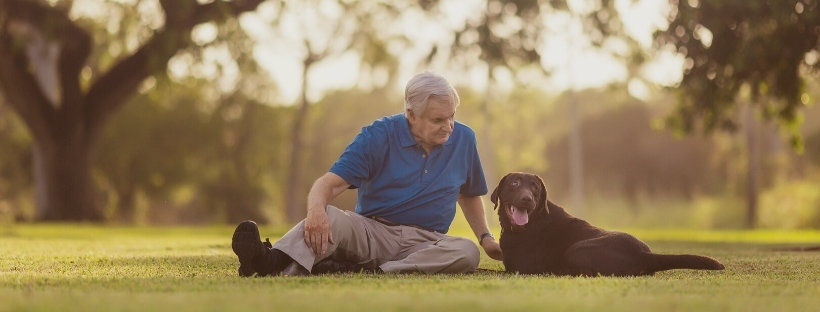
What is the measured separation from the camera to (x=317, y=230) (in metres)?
7.24

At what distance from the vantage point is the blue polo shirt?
7805mm

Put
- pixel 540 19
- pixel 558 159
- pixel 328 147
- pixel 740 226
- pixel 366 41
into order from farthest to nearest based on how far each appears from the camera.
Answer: pixel 558 159 → pixel 328 147 → pixel 366 41 → pixel 740 226 → pixel 540 19

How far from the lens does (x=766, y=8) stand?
16656 millimetres

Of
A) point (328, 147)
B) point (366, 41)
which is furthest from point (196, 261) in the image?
point (328, 147)

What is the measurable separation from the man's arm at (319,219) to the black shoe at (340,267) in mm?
262

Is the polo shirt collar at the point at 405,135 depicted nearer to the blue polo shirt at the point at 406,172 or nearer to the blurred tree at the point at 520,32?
the blue polo shirt at the point at 406,172

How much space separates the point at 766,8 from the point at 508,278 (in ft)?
35.3

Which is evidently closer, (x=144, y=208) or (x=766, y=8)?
(x=766, y=8)

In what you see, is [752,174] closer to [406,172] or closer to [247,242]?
[406,172]

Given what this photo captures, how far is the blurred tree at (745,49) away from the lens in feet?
54.3

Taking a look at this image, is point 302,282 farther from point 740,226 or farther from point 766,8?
point 740,226

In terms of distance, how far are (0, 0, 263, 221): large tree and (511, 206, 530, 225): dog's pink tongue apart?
1664cm

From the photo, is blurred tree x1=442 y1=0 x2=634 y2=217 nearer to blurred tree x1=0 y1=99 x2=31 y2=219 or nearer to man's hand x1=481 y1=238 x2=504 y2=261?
man's hand x1=481 y1=238 x2=504 y2=261

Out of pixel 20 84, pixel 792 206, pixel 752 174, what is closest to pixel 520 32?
pixel 20 84
